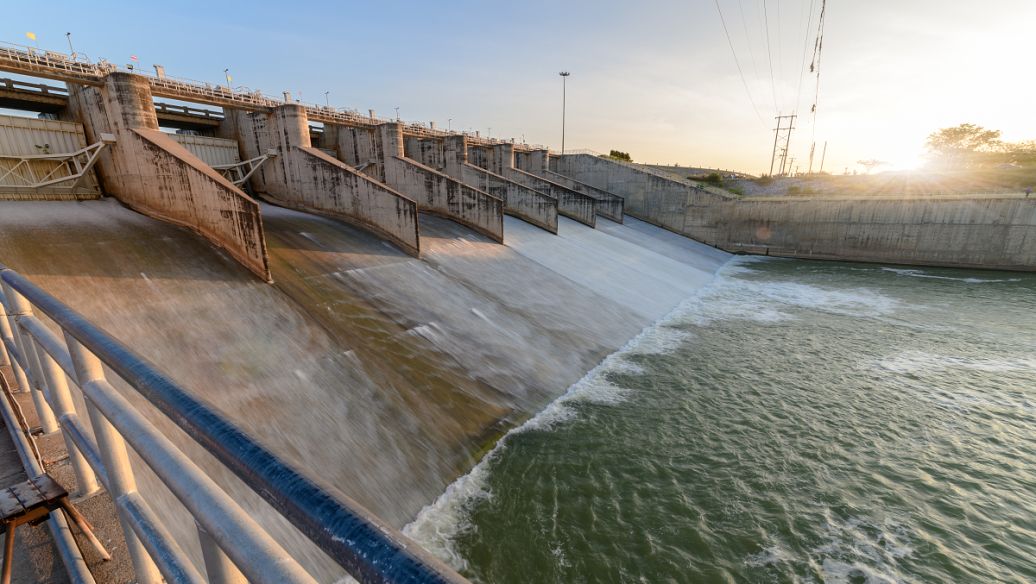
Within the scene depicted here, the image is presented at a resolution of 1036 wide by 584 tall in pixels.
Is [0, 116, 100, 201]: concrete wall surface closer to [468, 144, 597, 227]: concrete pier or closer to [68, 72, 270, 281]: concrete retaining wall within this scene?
[68, 72, 270, 281]: concrete retaining wall

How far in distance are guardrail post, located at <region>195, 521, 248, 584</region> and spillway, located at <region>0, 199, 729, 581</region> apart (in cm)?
561

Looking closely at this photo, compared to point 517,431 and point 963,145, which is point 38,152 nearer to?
point 517,431

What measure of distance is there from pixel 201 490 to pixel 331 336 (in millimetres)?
9580

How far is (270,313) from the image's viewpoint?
10102mm

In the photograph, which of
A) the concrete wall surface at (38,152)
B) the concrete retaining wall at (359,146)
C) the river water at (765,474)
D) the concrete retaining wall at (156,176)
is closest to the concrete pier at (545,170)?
the concrete retaining wall at (359,146)

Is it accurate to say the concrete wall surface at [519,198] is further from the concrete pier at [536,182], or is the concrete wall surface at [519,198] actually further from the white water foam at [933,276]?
the white water foam at [933,276]

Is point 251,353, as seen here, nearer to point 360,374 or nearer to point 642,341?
point 360,374

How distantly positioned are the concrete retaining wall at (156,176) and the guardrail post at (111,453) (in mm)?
10106

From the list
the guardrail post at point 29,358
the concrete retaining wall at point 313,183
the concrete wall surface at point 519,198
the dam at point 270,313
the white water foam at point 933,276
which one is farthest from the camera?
the concrete wall surface at point 519,198

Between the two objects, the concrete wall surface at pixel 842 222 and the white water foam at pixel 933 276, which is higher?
the concrete wall surface at pixel 842 222

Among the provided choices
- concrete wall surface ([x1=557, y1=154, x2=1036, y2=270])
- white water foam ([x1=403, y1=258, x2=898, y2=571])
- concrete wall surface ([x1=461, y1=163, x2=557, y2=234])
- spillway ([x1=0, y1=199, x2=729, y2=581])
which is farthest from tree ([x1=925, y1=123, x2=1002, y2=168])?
spillway ([x1=0, y1=199, x2=729, y2=581])

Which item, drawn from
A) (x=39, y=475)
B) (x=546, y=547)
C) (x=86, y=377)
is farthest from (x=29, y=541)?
(x=546, y=547)

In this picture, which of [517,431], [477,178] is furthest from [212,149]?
[517,431]

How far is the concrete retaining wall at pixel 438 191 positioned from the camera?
67.9ft
